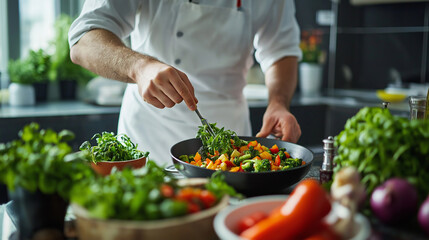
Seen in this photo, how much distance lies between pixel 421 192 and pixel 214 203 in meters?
0.40

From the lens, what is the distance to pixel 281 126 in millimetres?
1598

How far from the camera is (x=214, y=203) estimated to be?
2.53 ft

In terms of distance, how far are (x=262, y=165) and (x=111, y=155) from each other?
Result: 0.38 m

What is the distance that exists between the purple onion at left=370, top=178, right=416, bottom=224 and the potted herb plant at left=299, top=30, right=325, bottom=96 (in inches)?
117

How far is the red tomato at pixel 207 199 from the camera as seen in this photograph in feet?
2.48

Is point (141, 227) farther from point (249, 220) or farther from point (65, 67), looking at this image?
point (65, 67)

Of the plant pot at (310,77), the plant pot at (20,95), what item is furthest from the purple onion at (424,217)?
the plant pot at (310,77)

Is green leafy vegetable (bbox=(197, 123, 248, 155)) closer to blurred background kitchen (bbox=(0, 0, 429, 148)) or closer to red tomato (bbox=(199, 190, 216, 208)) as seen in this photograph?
red tomato (bbox=(199, 190, 216, 208))

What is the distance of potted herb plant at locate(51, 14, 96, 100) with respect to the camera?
2922mm

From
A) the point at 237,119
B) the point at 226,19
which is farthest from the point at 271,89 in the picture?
the point at 226,19

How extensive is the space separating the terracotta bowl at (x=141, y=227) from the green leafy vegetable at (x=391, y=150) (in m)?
0.34

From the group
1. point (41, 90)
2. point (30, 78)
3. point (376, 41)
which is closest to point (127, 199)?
point (30, 78)

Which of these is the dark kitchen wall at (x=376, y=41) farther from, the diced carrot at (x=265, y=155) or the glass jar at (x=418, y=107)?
the diced carrot at (x=265, y=155)

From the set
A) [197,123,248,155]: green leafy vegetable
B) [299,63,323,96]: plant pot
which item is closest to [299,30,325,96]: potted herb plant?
[299,63,323,96]: plant pot
